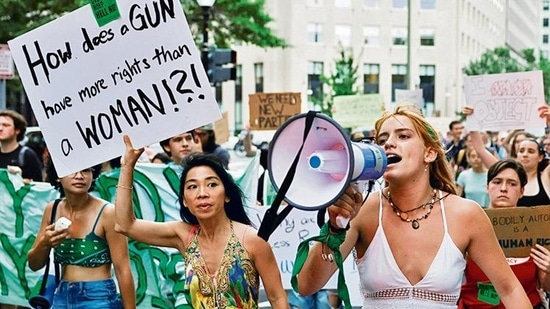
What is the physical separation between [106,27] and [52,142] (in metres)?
0.59

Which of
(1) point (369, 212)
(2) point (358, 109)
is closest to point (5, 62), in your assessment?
(2) point (358, 109)

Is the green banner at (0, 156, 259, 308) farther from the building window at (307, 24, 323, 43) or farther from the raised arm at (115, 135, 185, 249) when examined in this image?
the building window at (307, 24, 323, 43)

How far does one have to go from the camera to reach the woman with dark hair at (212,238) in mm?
3889

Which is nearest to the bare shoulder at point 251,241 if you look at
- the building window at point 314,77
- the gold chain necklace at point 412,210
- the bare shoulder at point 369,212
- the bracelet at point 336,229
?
the bare shoulder at point 369,212

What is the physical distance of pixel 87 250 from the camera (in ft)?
16.6

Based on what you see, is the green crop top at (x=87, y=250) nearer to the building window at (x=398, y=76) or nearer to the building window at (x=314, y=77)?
the building window at (x=314, y=77)

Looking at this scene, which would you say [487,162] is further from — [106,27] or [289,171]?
[289,171]

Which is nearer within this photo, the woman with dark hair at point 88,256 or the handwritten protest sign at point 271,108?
the woman with dark hair at point 88,256

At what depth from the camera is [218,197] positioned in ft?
13.3

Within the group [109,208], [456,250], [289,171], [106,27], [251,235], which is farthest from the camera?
[109,208]

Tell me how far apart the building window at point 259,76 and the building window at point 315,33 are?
347 cm

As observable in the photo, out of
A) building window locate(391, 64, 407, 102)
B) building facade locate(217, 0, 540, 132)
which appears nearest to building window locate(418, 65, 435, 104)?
building facade locate(217, 0, 540, 132)

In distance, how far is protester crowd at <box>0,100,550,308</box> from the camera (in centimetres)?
347

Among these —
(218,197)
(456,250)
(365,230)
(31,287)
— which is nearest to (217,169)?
(218,197)
